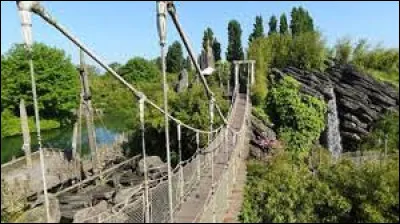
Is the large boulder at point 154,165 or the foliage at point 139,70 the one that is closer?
the large boulder at point 154,165

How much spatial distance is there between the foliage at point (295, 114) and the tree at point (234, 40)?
8.30 metres

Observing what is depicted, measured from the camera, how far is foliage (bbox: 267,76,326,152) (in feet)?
34.0

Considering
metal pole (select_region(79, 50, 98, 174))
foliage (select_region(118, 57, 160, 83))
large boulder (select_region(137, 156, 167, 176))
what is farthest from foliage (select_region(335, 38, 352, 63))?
foliage (select_region(118, 57, 160, 83))

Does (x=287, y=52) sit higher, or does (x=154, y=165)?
(x=287, y=52)

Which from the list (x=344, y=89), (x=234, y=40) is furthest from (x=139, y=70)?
(x=344, y=89)

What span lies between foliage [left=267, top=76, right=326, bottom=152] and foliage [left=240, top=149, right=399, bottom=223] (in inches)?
193

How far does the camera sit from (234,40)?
768 inches

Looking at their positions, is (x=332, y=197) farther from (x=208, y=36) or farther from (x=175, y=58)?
(x=175, y=58)

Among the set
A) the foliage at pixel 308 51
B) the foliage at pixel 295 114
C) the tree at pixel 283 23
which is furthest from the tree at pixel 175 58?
the foliage at pixel 295 114

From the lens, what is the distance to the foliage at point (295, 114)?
10352 millimetres

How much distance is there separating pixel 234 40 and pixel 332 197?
15.6 m

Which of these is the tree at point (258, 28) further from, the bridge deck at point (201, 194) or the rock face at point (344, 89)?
the bridge deck at point (201, 194)

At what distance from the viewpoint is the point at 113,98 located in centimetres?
1534

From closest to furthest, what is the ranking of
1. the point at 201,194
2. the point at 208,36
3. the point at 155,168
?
the point at 201,194 → the point at 155,168 → the point at 208,36
